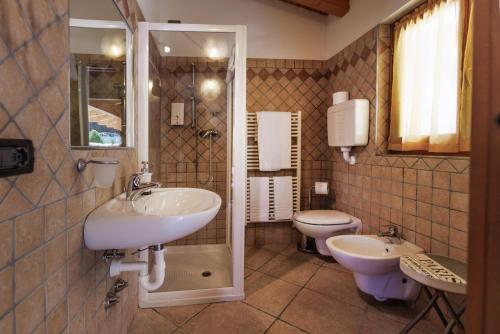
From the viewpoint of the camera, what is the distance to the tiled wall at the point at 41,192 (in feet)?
1.82

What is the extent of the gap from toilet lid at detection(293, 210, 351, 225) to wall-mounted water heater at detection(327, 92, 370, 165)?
525 millimetres

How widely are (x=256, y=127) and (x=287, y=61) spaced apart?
85 cm

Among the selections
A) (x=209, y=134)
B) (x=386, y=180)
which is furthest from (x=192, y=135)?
(x=386, y=180)

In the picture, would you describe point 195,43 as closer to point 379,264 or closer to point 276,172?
point 276,172

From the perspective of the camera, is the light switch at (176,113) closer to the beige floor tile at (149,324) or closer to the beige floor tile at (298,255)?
the beige floor tile at (149,324)

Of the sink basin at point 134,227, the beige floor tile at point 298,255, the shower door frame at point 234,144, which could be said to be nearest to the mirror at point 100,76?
the shower door frame at point 234,144

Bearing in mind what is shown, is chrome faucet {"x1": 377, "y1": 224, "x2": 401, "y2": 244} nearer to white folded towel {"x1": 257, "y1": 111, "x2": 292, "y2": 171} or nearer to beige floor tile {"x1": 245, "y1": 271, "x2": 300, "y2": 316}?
A: beige floor tile {"x1": 245, "y1": 271, "x2": 300, "y2": 316}

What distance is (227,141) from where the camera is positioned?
7.03 feet

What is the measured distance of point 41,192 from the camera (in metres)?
0.67

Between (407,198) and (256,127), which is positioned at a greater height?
(256,127)

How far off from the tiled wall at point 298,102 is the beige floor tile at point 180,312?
3.77ft

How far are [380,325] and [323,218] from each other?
0.87m

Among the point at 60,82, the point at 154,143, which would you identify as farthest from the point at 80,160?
the point at 154,143

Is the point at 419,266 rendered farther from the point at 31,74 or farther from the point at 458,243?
the point at 31,74
